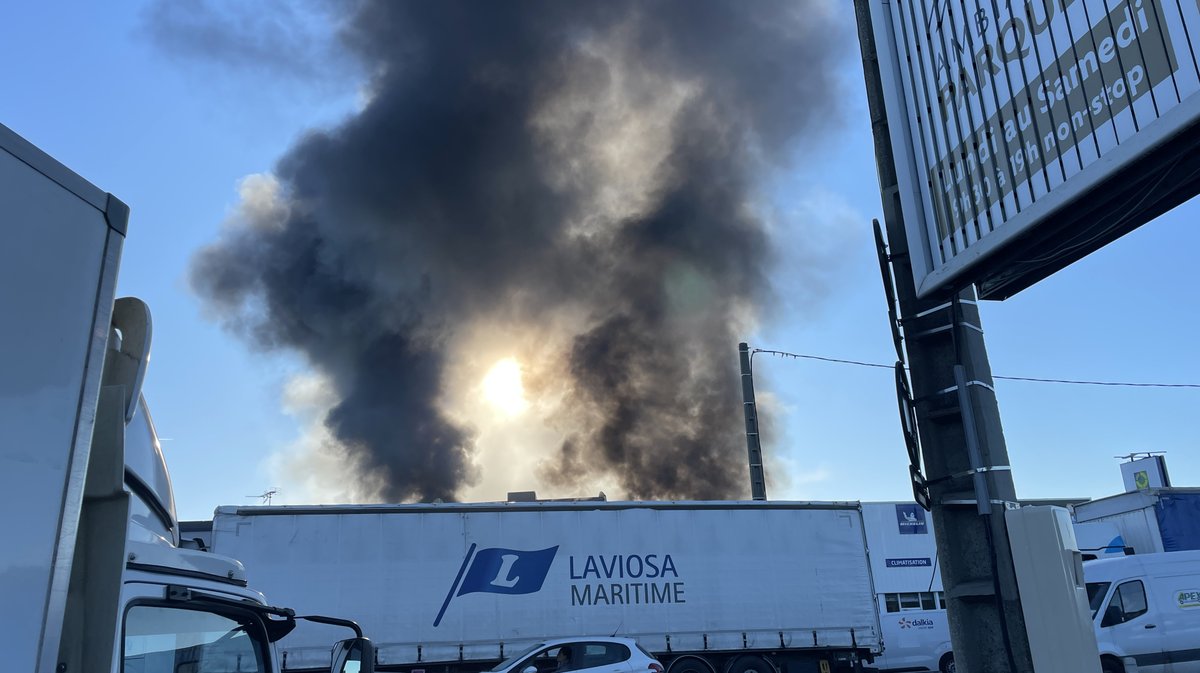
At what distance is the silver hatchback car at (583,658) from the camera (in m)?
10.8

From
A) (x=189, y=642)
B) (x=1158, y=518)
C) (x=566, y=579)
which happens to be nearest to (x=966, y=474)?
(x=189, y=642)

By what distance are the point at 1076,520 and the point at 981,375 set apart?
73.6 feet

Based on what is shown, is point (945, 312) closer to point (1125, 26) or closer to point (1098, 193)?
point (1098, 193)

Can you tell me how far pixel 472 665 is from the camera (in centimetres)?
1389

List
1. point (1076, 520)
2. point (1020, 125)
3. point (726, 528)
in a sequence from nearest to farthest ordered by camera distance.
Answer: point (1020, 125), point (726, 528), point (1076, 520)

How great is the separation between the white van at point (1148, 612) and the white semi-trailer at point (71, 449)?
41.7 feet

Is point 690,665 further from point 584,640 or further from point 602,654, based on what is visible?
point 584,640

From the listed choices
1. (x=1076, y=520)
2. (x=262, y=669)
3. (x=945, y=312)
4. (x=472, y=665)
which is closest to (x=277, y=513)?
(x=472, y=665)

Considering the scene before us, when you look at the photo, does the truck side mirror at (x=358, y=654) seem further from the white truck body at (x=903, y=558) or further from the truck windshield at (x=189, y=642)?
the white truck body at (x=903, y=558)

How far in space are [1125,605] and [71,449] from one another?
1394cm

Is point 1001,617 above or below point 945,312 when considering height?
below

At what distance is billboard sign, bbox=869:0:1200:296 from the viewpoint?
3273mm

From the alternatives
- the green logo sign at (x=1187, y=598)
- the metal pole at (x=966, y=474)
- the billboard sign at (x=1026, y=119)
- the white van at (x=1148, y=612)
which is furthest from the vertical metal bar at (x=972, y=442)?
the green logo sign at (x=1187, y=598)

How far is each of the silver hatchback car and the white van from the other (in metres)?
6.45
